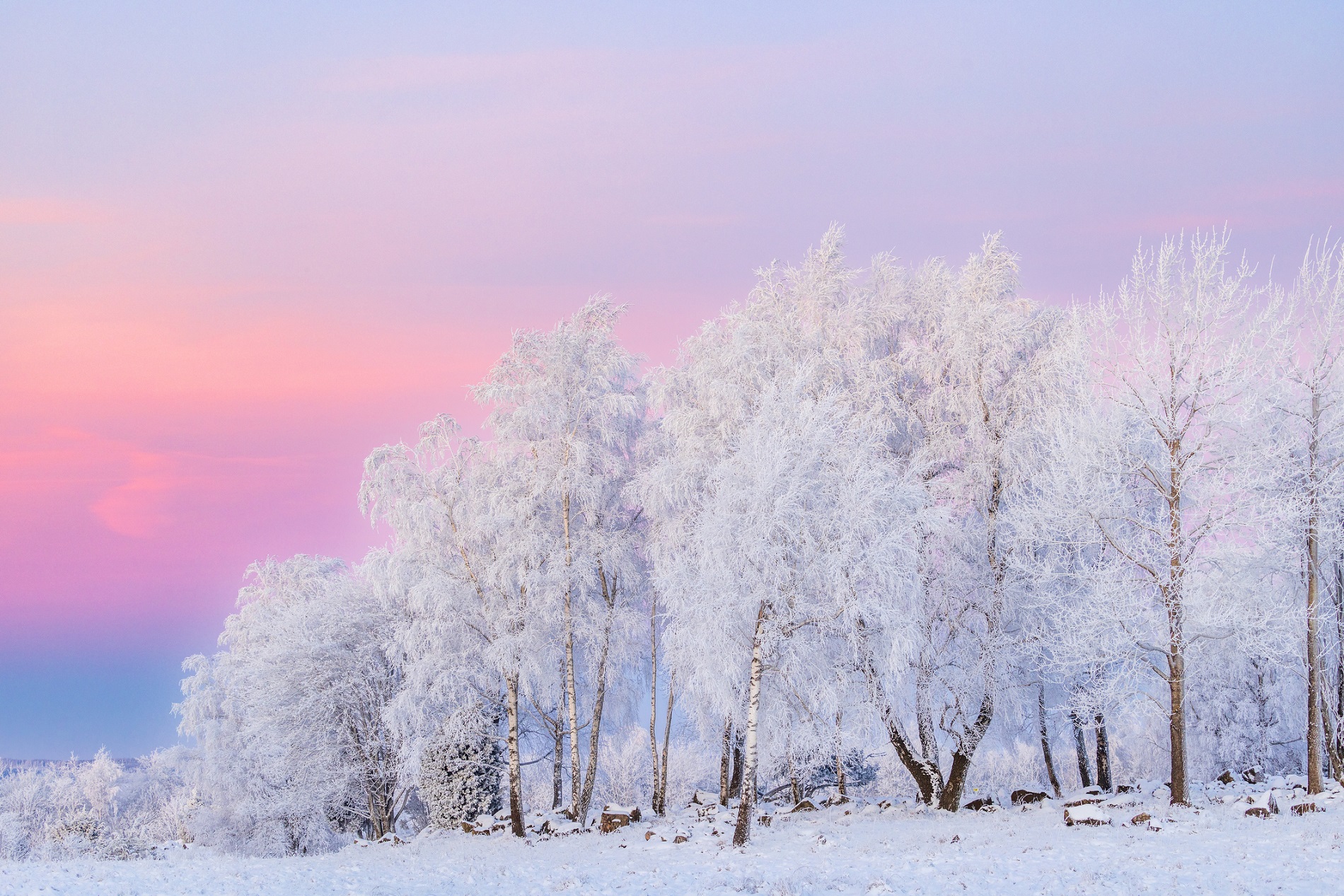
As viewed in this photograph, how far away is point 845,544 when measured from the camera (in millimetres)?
16641

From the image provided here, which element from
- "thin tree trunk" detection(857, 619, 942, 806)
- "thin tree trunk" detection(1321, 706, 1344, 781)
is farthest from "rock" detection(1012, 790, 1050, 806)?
"thin tree trunk" detection(1321, 706, 1344, 781)

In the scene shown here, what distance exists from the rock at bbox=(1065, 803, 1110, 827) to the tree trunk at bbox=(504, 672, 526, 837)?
12.8 m

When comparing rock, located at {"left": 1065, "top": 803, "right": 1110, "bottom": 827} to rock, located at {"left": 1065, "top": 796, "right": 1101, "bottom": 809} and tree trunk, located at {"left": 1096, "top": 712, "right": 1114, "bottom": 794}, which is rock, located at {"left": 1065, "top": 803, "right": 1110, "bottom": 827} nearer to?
rock, located at {"left": 1065, "top": 796, "right": 1101, "bottom": 809}

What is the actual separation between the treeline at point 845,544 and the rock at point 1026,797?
63.7 inches

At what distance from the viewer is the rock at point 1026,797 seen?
2016 centimetres

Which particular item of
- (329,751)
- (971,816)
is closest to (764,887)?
(971,816)

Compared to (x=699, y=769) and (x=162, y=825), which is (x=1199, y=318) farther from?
(x=162, y=825)

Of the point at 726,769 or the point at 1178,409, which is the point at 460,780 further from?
the point at 1178,409

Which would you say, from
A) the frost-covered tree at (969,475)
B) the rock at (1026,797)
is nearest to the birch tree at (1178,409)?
the frost-covered tree at (969,475)

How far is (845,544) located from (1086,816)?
671 cm

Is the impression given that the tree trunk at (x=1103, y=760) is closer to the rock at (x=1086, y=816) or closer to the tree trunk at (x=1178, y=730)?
the tree trunk at (x=1178, y=730)

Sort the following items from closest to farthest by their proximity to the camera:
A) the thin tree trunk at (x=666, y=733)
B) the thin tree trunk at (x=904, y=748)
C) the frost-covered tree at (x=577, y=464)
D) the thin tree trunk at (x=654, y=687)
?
1. the thin tree trunk at (x=904, y=748)
2. the frost-covered tree at (x=577, y=464)
3. the thin tree trunk at (x=654, y=687)
4. the thin tree trunk at (x=666, y=733)

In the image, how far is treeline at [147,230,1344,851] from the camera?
16938 millimetres

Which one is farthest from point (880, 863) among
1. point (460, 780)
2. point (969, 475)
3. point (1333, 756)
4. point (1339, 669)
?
point (460, 780)
